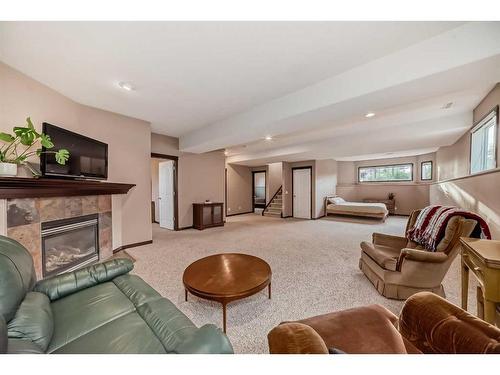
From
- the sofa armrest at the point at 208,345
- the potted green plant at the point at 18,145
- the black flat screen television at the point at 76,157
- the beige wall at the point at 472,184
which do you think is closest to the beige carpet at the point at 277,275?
the sofa armrest at the point at 208,345

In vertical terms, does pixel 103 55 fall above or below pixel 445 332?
above

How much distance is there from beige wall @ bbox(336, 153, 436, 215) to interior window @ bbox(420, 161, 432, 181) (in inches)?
4.2

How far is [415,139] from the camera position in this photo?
427cm

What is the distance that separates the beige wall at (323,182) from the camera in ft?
23.8

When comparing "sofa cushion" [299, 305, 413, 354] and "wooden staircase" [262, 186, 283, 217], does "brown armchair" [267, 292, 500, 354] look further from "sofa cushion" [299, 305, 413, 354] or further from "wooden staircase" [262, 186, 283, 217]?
"wooden staircase" [262, 186, 283, 217]

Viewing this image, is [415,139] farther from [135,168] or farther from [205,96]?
[135,168]

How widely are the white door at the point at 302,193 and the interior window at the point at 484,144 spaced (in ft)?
14.0

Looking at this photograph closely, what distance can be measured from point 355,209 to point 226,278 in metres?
6.37

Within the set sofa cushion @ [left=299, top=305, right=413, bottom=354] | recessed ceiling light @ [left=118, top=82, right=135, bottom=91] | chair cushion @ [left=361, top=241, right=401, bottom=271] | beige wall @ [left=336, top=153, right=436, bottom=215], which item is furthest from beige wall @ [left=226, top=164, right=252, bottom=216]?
sofa cushion @ [left=299, top=305, right=413, bottom=354]

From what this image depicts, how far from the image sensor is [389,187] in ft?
26.6

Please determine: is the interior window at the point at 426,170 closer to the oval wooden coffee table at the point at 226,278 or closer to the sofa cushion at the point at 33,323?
the oval wooden coffee table at the point at 226,278

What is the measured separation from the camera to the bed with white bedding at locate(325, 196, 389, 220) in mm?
6469
